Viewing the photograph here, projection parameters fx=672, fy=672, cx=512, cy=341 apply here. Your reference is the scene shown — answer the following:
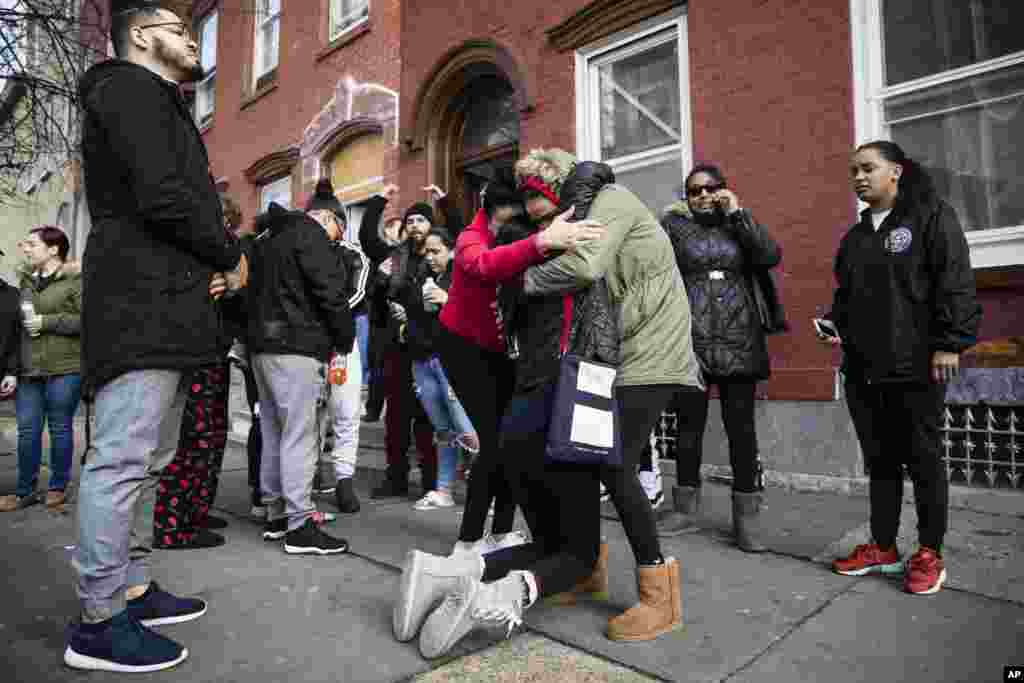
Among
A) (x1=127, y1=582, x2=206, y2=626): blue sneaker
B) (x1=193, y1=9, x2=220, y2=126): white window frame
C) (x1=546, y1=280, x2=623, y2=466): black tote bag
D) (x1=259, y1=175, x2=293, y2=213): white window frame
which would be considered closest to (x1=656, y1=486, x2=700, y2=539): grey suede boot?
(x1=546, y1=280, x2=623, y2=466): black tote bag

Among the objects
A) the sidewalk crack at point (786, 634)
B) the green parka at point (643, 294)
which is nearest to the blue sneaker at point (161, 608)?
the green parka at point (643, 294)

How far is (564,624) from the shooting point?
2.44 metres

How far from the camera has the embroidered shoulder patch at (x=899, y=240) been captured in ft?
9.35

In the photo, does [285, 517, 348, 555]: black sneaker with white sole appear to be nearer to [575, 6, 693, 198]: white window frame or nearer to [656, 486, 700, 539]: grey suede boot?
[656, 486, 700, 539]: grey suede boot

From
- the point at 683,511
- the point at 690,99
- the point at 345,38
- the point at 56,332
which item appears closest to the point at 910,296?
the point at 683,511

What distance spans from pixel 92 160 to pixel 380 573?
2013 millimetres

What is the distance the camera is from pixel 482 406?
296cm

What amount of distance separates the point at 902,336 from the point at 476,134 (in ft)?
19.8

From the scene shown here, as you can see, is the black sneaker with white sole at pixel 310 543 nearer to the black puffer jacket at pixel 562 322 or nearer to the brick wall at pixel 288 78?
the black puffer jacket at pixel 562 322

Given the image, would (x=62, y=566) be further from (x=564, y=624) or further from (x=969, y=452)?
(x=969, y=452)

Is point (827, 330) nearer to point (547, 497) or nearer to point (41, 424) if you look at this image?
point (547, 497)

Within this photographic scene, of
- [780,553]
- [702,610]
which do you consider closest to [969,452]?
[780,553]

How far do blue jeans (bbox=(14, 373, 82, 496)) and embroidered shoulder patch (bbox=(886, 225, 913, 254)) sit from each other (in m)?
4.96

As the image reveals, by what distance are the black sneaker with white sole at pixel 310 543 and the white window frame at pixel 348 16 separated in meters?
7.60
